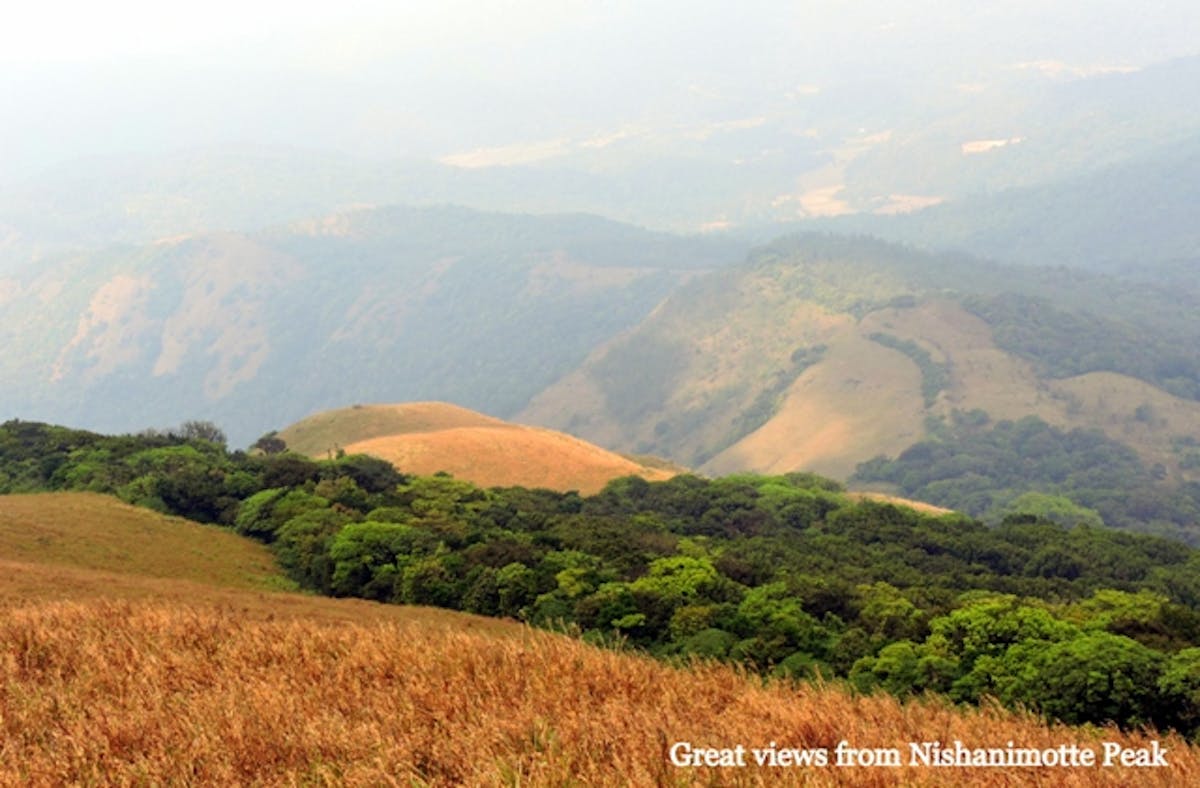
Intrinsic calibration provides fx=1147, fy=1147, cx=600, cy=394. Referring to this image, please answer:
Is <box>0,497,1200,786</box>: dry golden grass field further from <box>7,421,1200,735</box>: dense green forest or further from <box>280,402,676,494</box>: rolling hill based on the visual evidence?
<box>280,402,676,494</box>: rolling hill

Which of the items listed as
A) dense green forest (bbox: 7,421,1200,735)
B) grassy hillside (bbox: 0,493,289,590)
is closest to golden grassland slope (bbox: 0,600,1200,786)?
dense green forest (bbox: 7,421,1200,735)

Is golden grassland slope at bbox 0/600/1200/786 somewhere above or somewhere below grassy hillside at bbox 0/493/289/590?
above

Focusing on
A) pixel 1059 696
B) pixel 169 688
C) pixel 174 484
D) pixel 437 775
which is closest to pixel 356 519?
pixel 174 484

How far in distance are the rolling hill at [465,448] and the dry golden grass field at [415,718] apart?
114 meters

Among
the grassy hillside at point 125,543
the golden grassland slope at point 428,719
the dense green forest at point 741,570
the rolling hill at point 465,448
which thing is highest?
the golden grassland slope at point 428,719

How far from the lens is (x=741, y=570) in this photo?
6006cm

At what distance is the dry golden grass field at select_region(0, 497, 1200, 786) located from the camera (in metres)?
13.8

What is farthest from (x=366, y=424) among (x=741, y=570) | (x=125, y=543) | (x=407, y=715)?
(x=407, y=715)

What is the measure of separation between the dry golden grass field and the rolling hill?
114 metres

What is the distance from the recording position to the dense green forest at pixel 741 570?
3938 cm

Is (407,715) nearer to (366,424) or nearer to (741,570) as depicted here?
(741,570)

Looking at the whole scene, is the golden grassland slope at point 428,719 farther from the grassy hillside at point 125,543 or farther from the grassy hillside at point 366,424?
the grassy hillside at point 366,424

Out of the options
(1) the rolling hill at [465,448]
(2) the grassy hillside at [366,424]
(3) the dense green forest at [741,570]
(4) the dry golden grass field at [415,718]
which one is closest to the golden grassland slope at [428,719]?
(4) the dry golden grass field at [415,718]

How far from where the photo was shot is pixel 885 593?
57.4 metres
